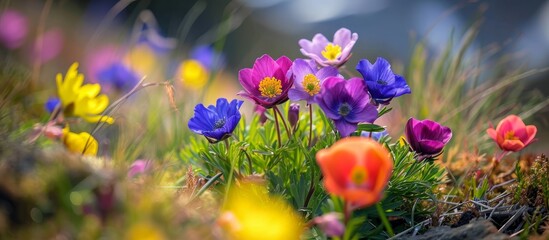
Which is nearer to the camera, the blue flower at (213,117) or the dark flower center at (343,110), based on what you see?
the dark flower center at (343,110)

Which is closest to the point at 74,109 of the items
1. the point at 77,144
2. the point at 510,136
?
the point at 77,144

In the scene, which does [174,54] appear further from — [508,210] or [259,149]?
[508,210]

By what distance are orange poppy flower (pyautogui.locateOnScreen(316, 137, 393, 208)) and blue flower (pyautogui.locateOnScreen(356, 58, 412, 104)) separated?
20.4 inches

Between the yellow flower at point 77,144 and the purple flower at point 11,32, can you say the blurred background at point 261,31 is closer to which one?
the purple flower at point 11,32

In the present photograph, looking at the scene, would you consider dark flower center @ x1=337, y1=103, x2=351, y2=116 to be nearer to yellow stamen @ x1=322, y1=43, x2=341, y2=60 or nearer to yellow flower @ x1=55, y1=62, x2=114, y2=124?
yellow stamen @ x1=322, y1=43, x2=341, y2=60

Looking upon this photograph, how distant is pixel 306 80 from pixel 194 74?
2315mm

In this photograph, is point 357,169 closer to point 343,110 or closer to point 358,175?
point 358,175

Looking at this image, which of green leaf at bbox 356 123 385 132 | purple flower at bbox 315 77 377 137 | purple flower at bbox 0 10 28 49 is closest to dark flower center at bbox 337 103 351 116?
purple flower at bbox 315 77 377 137

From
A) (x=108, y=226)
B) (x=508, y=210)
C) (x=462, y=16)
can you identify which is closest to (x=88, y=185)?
(x=108, y=226)

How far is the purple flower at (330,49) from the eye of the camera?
5.64 ft

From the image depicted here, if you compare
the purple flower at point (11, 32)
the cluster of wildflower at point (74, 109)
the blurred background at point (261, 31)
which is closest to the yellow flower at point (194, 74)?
the blurred background at point (261, 31)

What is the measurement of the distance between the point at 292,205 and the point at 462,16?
292 inches

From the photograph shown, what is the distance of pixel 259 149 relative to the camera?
1.80 metres

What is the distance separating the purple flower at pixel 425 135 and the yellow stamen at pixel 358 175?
23.3 inches
